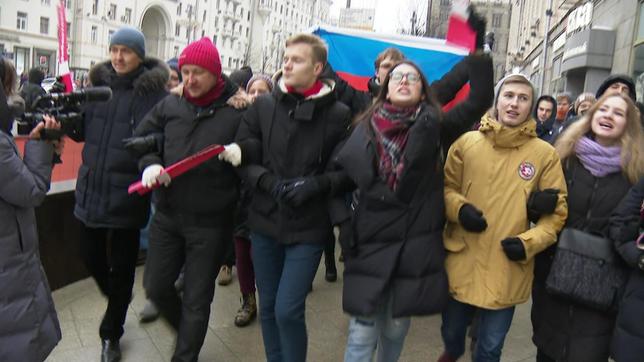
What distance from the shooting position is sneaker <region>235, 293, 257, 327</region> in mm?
4426

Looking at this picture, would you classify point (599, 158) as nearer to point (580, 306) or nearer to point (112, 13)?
point (580, 306)

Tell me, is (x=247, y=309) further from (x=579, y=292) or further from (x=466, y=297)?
(x=579, y=292)

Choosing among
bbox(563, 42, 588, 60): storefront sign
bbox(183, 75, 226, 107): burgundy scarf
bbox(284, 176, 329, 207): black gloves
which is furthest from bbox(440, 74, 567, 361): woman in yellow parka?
bbox(563, 42, 588, 60): storefront sign

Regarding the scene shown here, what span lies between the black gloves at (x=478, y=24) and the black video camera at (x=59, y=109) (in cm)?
207

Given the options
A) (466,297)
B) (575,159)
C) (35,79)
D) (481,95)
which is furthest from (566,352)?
(35,79)

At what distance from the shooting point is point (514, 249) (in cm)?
297

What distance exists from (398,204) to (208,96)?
134 cm

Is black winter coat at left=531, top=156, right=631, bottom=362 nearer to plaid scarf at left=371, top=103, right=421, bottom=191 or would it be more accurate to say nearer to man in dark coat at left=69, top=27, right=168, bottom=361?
plaid scarf at left=371, top=103, right=421, bottom=191

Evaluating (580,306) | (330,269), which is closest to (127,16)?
(330,269)

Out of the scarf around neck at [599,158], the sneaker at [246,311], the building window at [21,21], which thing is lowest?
the sneaker at [246,311]

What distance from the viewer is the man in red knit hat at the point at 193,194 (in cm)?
333

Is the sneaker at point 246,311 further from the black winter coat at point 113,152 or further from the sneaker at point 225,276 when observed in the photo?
the black winter coat at point 113,152

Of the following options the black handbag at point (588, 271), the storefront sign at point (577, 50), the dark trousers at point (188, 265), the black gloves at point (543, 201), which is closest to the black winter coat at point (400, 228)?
the black gloves at point (543, 201)

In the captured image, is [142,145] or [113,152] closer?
[142,145]
